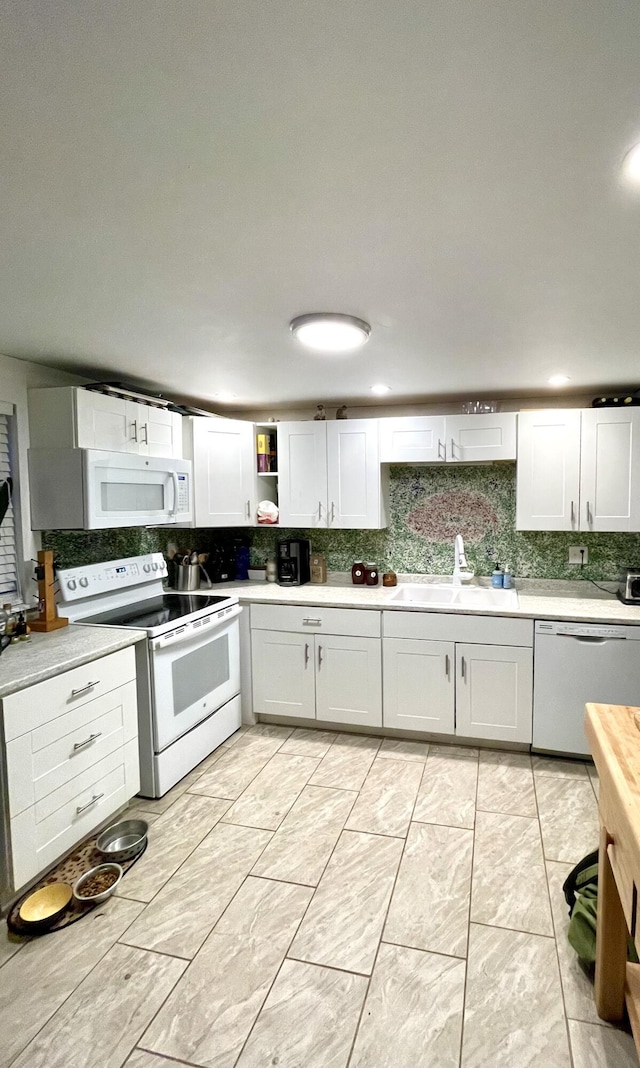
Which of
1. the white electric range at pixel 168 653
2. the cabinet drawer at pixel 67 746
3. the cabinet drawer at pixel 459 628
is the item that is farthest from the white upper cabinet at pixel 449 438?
the cabinet drawer at pixel 67 746

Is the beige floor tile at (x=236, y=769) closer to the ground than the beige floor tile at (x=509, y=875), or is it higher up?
higher up

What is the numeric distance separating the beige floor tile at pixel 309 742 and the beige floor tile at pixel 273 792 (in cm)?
7

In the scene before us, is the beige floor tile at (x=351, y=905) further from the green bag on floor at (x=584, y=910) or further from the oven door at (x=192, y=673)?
the oven door at (x=192, y=673)

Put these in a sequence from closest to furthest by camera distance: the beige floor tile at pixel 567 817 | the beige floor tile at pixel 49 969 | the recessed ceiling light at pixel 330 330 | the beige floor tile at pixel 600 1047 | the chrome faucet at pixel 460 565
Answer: the beige floor tile at pixel 600 1047 < the beige floor tile at pixel 49 969 < the recessed ceiling light at pixel 330 330 < the beige floor tile at pixel 567 817 < the chrome faucet at pixel 460 565

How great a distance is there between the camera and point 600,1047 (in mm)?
1398

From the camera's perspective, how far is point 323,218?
1.23 metres

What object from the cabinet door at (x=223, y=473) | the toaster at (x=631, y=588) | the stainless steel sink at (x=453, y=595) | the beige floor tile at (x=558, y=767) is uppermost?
the cabinet door at (x=223, y=473)

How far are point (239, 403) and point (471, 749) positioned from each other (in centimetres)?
275

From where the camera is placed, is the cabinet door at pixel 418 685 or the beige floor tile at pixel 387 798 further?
the cabinet door at pixel 418 685

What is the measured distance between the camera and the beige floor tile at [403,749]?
3.00 meters

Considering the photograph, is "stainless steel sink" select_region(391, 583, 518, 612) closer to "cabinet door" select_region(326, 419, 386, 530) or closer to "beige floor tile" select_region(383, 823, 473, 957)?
"cabinet door" select_region(326, 419, 386, 530)

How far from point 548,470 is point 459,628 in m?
1.12

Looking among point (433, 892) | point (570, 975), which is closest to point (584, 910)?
point (570, 975)

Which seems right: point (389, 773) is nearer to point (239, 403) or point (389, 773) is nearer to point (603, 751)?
point (603, 751)
